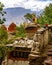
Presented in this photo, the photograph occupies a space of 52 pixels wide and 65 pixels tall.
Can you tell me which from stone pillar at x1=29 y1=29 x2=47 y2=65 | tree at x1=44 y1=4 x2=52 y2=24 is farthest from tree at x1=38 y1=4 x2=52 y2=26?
stone pillar at x1=29 y1=29 x2=47 y2=65

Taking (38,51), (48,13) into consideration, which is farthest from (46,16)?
(38,51)

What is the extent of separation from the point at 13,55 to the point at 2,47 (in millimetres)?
1744

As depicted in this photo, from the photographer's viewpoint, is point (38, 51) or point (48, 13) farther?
point (48, 13)

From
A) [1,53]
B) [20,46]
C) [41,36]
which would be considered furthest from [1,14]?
[41,36]

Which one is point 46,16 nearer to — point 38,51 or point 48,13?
point 48,13

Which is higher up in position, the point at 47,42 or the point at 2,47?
the point at 47,42

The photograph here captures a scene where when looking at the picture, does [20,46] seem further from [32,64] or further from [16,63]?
[32,64]

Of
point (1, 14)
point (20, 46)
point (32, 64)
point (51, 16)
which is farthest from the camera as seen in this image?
point (51, 16)

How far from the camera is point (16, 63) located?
93.7ft

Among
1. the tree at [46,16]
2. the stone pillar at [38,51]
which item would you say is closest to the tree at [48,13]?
the tree at [46,16]

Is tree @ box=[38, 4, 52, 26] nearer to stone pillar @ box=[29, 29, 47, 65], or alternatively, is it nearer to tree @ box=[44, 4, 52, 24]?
tree @ box=[44, 4, 52, 24]

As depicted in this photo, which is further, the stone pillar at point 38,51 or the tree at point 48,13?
the tree at point 48,13

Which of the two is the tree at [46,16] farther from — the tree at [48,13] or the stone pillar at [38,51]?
the stone pillar at [38,51]

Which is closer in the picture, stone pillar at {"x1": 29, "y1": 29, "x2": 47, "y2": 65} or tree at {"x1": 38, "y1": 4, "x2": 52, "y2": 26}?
stone pillar at {"x1": 29, "y1": 29, "x2": 47, "y2": 65}
